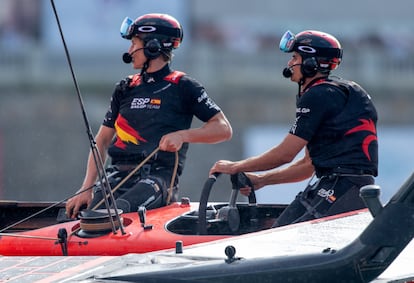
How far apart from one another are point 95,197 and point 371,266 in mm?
3454

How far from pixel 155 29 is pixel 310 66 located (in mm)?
1266

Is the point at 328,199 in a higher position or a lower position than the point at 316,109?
lower

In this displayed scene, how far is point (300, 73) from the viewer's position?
7703 millimetres

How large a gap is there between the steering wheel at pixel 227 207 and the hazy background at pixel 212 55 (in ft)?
65.0


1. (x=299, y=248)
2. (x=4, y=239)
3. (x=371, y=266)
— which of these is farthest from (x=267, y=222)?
(x=371, y=266)

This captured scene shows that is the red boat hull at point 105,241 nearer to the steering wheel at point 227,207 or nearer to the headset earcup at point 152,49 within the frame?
the steering wheel at point 227,207

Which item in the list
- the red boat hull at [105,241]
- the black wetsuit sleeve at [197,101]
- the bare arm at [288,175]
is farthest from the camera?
the black wetsuit sleeve at [197,101]

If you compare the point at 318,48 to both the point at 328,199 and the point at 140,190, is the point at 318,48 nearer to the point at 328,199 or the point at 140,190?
the point at 328,199

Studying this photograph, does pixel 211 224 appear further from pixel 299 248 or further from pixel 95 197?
pixel 299 248

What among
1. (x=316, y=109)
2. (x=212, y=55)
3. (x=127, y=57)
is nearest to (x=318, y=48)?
(x=316, y=109)

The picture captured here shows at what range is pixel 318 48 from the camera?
764 cm

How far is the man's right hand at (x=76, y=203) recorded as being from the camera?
8.15 meters

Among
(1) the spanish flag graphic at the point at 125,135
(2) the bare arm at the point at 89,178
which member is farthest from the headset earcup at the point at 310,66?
(2) the bare arm at the point at 89,178

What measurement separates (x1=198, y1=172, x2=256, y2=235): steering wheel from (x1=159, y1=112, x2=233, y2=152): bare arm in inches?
20.8
